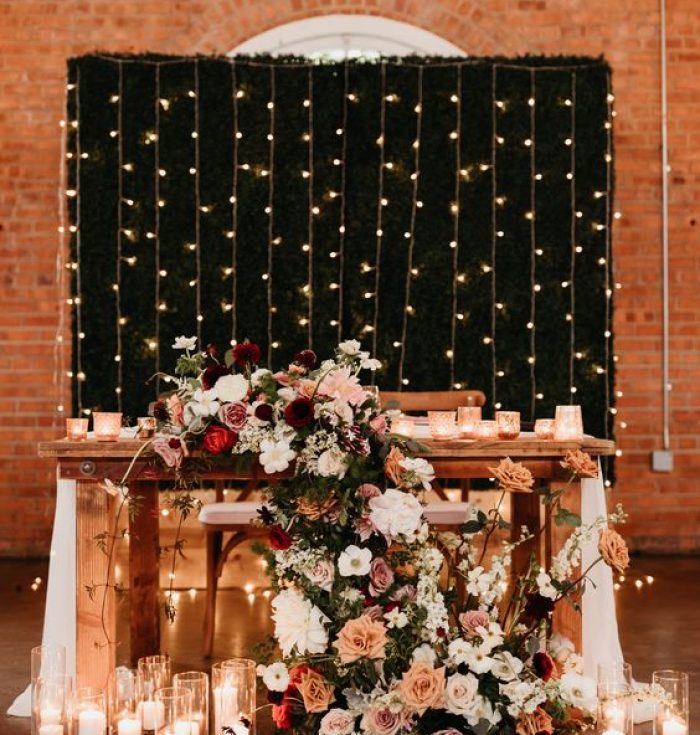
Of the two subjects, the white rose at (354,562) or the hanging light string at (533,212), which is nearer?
the white rose at (354,562)

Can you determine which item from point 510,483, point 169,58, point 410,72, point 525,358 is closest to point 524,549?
point 510,483

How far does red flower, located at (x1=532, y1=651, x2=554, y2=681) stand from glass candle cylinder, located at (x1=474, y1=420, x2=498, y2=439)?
3.47 feet

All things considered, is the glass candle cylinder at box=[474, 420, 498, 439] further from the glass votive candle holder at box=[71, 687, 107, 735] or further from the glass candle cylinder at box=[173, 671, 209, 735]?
the glass votive candle holder at box=[71, 687, 107, 735]

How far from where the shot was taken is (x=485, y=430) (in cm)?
319

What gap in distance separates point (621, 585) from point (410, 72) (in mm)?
2755

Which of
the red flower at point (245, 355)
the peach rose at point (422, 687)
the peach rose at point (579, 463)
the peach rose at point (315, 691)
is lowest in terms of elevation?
the peach rose at point (315, 691)

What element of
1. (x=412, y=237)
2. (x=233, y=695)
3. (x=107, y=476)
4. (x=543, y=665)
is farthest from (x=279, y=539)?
(x=412, y=237)

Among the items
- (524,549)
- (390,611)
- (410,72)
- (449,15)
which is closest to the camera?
(390,611)

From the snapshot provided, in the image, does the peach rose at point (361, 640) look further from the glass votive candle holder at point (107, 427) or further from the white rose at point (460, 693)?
the glass votive candle holder at point (107, 427)

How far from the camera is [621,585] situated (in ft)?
16.4

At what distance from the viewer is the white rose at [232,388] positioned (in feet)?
8.19

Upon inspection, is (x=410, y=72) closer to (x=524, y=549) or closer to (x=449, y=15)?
(x=449, y=15)

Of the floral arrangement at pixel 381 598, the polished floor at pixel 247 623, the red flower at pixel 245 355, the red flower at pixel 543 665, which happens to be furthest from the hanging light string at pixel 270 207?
the red flower at pixel 543 665

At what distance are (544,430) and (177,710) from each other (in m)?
1.42
